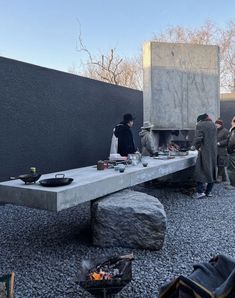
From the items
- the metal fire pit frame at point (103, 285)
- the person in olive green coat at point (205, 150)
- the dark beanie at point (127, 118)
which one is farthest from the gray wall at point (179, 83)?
→ the metal fire pit frame at point (103, 285)

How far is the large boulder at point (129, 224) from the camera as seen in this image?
320cm

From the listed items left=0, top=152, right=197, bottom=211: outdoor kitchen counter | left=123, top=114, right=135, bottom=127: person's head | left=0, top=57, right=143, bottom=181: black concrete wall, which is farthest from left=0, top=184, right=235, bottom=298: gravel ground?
left=123, top=114, right=135, bottom=127: person's head

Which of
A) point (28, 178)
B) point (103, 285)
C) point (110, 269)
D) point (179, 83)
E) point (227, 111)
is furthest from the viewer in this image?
point (227, 111)

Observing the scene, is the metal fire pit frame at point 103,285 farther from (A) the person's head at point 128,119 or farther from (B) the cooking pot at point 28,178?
(A) the person's head at point 128,119

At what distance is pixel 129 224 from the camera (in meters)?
3.23

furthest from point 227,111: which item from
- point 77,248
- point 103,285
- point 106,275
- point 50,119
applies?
point 103,285

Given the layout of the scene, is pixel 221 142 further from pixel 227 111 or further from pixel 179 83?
pixel 227 111

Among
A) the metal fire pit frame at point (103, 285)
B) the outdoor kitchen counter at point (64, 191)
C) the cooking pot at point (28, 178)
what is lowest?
the metal fire pit frame at point (103, 285)

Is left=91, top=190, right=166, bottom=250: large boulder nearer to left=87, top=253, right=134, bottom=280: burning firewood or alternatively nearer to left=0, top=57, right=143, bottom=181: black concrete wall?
left=87, top=253, right=134, bottom=280: burning firewood

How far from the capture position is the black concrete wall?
5.39 metres

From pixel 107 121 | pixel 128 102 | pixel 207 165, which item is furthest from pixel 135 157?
pixel 128 102

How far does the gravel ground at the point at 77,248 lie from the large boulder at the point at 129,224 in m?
0.10

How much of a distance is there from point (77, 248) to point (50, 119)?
3.53 metres

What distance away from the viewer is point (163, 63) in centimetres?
777
